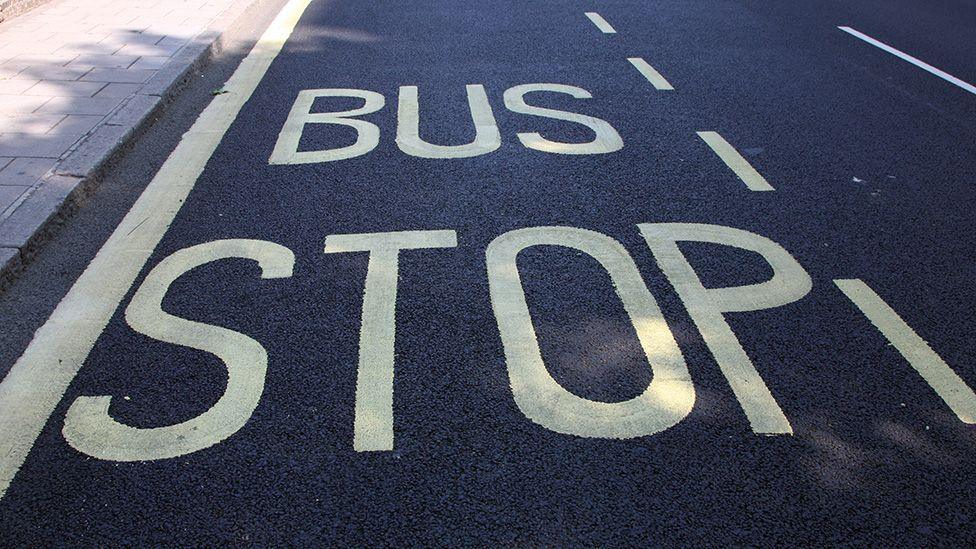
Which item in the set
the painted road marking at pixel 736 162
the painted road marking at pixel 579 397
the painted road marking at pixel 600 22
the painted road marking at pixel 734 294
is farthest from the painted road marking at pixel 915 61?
the painted road marking at pixel 579 397

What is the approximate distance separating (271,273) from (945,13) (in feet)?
34.6

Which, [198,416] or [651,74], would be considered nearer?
[198,416]

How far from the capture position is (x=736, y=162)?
213 inches

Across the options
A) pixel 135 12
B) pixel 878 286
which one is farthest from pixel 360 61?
pixel 878 286

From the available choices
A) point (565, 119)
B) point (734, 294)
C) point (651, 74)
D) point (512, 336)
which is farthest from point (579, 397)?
point (651, 74)

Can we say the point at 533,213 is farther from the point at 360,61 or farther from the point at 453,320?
the point at 360,61

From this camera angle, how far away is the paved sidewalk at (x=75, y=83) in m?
4.48

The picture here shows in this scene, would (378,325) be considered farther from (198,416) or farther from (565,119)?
(565,119)

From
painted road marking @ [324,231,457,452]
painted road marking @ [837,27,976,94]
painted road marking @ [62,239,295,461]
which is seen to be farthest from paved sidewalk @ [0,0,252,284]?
painted road marking @ [837,27,976,94]

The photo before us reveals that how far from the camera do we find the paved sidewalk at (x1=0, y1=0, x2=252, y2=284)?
448 centimetres

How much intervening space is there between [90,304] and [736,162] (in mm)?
4079

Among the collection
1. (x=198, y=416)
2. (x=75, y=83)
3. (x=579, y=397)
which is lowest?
(x=75, y=83)

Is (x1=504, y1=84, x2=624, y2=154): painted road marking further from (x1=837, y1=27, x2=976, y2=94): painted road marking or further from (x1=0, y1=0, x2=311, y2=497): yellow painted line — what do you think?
(x1=837, y1=27, x2=976, y2=94): painted road marking

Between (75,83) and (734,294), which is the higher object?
(734,294)
